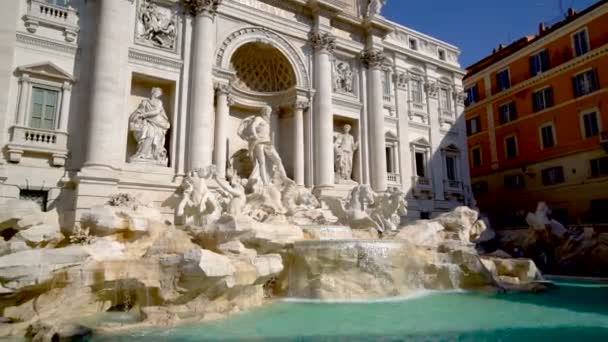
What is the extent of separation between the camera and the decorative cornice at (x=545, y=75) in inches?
737

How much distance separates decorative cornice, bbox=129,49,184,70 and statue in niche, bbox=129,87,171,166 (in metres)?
0.83

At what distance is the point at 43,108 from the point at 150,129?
273cm

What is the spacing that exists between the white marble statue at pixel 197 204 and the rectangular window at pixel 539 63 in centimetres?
1885

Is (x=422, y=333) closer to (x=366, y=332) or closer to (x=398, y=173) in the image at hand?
(x=366, y=332)

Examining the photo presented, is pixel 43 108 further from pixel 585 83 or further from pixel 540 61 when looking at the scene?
pixel 540 61

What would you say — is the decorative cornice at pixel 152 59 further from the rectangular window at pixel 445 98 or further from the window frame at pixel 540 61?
the window frame at pixel 540 61

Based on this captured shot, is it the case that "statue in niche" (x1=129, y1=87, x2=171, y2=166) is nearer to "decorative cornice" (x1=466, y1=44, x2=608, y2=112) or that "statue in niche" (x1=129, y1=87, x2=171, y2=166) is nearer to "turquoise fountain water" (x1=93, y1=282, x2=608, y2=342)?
"turquoise fountain water" (x1=93, y1=282, x2=608, y2=342)

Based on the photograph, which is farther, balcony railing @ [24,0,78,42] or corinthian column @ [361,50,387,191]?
corinthian column @ [361,50,387,191]

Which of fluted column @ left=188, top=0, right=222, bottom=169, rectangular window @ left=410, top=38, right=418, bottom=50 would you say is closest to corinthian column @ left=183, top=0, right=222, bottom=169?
fluted column @ left=188, top=0, right=222, bottom=169

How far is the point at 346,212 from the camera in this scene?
1245 cm

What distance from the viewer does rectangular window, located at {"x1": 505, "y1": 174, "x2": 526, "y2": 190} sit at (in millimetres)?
22062

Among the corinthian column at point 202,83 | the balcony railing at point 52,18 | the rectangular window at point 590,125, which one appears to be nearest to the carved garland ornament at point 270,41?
the corinthian column at point 202,83

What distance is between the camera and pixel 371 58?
17.7m

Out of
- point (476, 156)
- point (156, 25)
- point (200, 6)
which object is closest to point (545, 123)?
point (476, 156)
